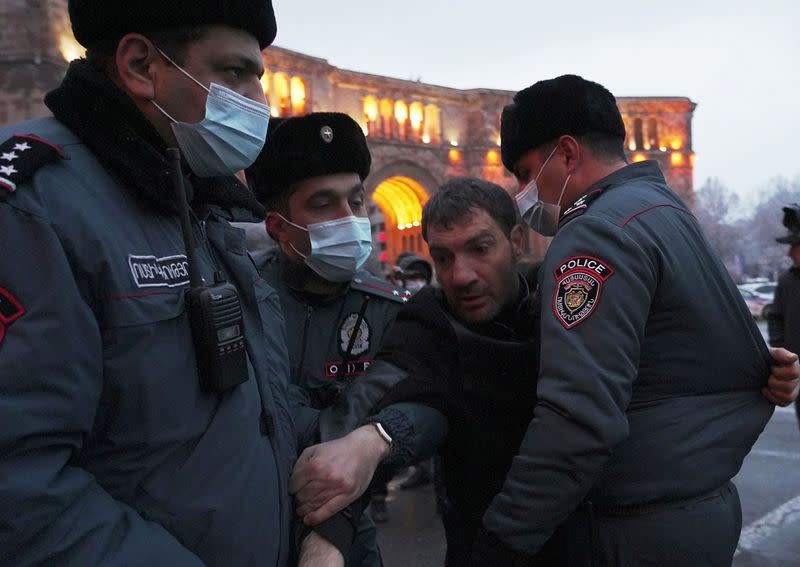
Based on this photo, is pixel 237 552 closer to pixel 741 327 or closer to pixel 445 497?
pixel 445 497

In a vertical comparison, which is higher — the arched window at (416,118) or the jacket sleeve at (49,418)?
the arched window at (416,118)

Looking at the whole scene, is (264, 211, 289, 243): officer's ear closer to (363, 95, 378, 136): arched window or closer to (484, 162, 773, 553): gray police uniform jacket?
(484, 162, 773, 553): gray police uniform jacket

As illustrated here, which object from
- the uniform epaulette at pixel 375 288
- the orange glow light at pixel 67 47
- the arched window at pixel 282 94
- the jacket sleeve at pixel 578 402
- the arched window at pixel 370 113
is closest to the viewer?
the jacket sleeve at pixel 578 402

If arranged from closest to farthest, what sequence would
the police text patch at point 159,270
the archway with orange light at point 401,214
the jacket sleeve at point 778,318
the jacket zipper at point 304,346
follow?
the police text patch at point 159,270
the jacket zipper at point 304,346
the jacket sleeve at point 778,318
the archway with orange light at point 401,214

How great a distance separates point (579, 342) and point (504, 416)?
528mm

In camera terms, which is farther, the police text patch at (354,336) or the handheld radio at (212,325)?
the police text patch at (354,336)

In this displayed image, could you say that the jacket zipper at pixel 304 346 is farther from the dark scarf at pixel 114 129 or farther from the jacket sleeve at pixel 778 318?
the jacket sleeve at pixel 778 318

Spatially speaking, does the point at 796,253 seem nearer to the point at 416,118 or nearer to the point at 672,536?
the point at 672,536

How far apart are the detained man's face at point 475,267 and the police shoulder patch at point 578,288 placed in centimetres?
47

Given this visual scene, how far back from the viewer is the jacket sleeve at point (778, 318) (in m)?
5.06

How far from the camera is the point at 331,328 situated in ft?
9.15

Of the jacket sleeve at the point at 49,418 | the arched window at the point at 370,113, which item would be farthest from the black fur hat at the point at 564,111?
the arched window at the point at 370,113

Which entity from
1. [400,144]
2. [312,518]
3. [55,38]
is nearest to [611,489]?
[312,518]

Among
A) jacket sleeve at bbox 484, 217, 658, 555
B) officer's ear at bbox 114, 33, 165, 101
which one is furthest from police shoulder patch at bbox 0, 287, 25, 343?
jacket sleeve at bbox 484, 217, 658, 555
